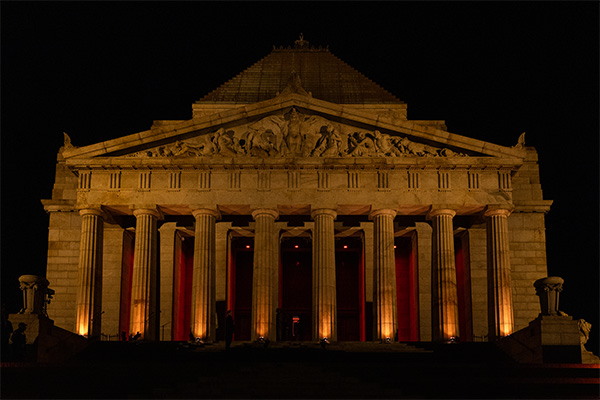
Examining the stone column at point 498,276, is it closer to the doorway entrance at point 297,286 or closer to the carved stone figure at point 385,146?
the carved stone figure at point 385,146

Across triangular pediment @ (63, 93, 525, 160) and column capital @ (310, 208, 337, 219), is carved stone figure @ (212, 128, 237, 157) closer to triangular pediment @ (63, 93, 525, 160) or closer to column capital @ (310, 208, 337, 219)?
triangular pediment @ (63, 93, 525, 160)

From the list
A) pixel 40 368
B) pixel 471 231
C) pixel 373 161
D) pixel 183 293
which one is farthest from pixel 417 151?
pixel 40 368

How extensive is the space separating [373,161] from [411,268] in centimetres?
912

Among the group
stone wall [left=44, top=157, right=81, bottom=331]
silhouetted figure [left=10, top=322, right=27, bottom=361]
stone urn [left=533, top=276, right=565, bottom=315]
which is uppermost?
stone wall [left=44, top=157, right=81, bottom=331]

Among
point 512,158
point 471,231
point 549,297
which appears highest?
point 512,158

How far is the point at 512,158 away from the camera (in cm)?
4772

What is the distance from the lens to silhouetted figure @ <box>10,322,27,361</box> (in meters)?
36.5

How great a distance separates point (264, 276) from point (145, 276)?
587cm

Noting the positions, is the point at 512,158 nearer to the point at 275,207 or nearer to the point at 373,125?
the point at 373,125

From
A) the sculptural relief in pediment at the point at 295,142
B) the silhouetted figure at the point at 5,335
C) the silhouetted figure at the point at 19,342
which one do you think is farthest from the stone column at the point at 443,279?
the silhouetted figure at the point at 5,335

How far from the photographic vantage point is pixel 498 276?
4700 cm

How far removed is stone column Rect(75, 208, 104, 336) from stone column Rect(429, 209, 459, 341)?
658 inches

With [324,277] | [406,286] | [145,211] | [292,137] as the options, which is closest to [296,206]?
A: [292,137]

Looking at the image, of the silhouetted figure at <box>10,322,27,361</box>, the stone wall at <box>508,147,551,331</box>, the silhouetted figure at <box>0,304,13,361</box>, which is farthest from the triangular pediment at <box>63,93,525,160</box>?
the silhouetted figure at <box>10,322,27,361</box>
